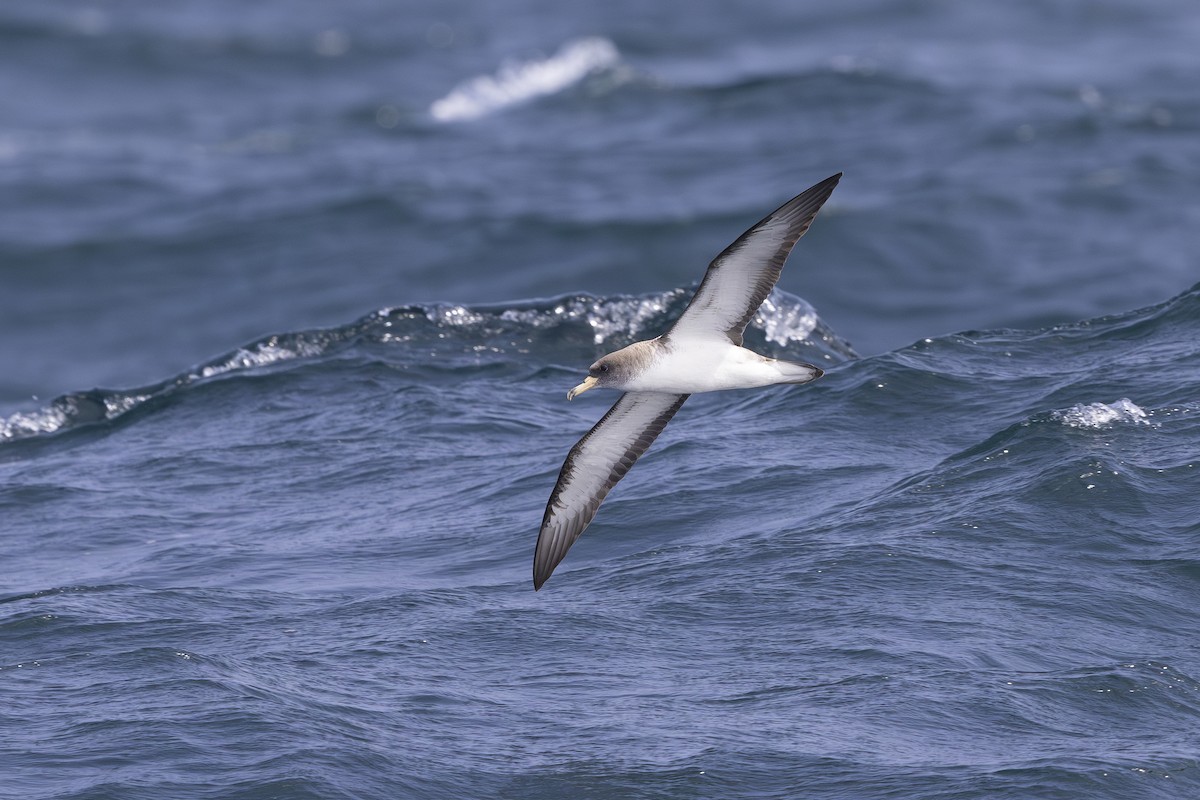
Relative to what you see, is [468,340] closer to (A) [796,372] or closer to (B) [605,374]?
(B) [605,374]

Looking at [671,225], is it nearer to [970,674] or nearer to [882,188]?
[882,188]

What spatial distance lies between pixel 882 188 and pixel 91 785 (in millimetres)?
17481

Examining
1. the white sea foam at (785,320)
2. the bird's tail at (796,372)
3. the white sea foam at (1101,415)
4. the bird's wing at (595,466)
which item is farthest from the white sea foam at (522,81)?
the bird's tail at (796,372)

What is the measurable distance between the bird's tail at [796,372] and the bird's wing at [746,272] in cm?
39

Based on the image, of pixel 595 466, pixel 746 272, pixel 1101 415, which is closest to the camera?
pixel 746 272

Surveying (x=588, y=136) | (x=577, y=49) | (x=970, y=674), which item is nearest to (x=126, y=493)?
(x=970, y=674)

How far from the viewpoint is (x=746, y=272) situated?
30.1ft

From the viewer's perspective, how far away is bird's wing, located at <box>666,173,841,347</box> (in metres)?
8.79

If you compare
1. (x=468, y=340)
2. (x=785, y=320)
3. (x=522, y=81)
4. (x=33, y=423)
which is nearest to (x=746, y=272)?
(x=785, y=320)

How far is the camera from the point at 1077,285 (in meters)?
20.9

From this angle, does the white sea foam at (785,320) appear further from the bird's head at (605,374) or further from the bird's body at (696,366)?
the bird's head at (605,374)

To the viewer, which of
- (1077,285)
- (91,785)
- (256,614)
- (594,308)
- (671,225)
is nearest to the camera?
(91,785)

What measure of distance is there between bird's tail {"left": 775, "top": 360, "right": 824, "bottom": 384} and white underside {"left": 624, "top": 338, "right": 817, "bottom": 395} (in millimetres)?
19

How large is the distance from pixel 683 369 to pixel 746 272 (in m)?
0.86
